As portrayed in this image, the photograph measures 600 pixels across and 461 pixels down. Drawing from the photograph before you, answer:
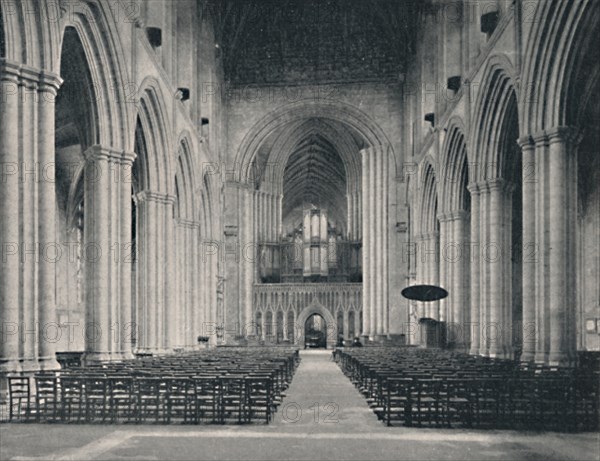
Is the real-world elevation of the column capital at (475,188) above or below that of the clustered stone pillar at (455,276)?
above

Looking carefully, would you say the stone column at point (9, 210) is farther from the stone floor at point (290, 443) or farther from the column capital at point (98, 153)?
the column capital at point (98, 153)

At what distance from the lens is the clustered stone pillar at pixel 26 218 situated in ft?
40.8

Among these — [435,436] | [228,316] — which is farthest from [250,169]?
[435,436]

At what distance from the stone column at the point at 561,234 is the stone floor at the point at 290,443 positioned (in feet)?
21.9

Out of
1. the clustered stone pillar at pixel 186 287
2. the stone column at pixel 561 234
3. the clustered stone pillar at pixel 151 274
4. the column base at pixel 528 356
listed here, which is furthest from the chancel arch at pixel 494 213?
the clustered stone pillar at pixel 186 287

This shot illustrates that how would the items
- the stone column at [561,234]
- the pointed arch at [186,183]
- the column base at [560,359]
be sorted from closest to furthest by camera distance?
the column base at [560,359]
the stone column at [561,234]
the pointed arch at [186,183]

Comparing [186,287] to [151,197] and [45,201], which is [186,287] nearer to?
[151,197]

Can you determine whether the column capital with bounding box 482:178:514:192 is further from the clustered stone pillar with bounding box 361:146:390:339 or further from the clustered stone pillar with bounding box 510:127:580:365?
the clustered stone pillar with bounding box 361:146:390:339

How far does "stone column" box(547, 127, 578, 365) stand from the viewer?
15.5 metres

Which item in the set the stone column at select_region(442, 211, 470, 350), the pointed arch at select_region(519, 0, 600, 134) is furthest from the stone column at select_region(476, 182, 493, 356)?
the pointed arch at select_region(519, 0, 600, 134)

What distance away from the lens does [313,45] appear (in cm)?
3794

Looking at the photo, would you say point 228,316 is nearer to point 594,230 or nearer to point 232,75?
point 232,75

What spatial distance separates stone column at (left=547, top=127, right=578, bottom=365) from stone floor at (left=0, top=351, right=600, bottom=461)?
6681 millimetres

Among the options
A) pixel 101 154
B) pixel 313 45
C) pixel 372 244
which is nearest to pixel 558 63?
pixel 101 154
